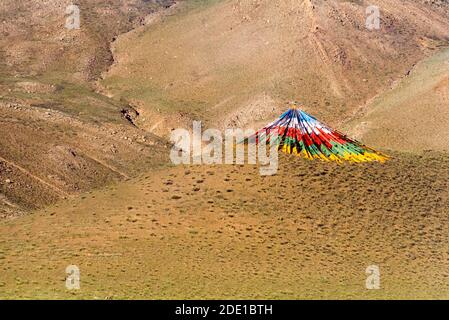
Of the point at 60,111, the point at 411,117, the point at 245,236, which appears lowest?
the point at 245,236

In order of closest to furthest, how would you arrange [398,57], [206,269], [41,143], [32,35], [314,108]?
1. [206,269]
2. [41,143]
3. [314,108]
4. [398,57]
5. [32,35]

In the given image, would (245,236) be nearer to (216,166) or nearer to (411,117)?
(216,166)

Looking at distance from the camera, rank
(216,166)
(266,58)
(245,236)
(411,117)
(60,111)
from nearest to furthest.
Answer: (245,236), (216,166), (411,117), (60,111), (266,58)

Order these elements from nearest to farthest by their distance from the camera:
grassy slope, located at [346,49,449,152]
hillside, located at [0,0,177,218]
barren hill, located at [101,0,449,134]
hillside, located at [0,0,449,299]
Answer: hillside, located at [0,0,449,299], hillside, located at [0,0,177,218], grassy slope, located at [346,49,449,152], barren hill, located at [101,0,449,134]

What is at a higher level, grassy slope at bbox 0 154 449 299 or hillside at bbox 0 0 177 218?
hillside at bbox 0 0 177 218

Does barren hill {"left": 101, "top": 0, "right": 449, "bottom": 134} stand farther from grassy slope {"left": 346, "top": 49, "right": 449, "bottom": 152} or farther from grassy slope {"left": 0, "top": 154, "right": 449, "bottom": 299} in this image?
Result: grassy slope {"left": 0, "top": 154, "right": 449, "bottom": 299}

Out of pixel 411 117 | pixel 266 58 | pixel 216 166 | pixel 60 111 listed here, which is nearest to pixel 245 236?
pixel 216 166

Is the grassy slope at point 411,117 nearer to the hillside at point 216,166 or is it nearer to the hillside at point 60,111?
the hillside at point 216,166

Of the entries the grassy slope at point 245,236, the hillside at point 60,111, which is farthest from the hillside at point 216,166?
the hillside at point 60,111

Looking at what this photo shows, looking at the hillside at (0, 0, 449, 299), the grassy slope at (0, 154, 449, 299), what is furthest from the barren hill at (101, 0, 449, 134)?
the grassy slope at (0, 154, 449, 299)

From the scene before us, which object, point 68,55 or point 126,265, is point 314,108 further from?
point 126,265

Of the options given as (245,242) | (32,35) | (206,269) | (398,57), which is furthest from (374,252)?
(32,35)
